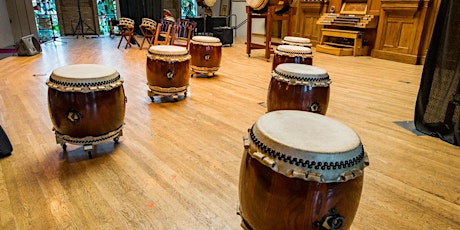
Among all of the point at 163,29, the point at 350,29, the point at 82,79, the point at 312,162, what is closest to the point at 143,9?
the point at 163,29

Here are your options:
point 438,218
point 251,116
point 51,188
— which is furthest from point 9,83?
point 438,218

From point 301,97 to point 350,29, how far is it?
5.58 metres

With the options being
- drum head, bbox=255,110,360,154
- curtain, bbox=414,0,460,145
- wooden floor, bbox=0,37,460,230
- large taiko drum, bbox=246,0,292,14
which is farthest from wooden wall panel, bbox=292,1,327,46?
drum head, bbox=255,110,360,154

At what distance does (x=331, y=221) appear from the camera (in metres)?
0.99

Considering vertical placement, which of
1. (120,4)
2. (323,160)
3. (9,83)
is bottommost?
(9,83)

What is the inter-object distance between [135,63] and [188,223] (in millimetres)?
4383

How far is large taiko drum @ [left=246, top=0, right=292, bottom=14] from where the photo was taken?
5.43 meters

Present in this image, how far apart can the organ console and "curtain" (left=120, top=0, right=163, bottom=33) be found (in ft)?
17.2

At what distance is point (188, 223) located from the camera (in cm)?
141

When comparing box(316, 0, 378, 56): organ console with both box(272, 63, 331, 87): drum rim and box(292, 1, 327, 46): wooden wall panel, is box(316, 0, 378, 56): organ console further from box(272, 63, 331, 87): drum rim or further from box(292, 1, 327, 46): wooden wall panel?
box(272, 63, 331, 87): drum rim

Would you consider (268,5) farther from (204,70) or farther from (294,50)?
(294,50)

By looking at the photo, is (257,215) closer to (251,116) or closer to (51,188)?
(51,188)

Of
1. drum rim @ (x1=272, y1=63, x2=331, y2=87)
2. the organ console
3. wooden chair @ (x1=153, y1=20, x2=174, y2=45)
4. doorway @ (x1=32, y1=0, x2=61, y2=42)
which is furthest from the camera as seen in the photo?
doorway @ (x1=32, y1=0, x2=61, y2=42)

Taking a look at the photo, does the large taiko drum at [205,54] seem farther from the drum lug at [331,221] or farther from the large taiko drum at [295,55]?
the drum lug at [331,221]
